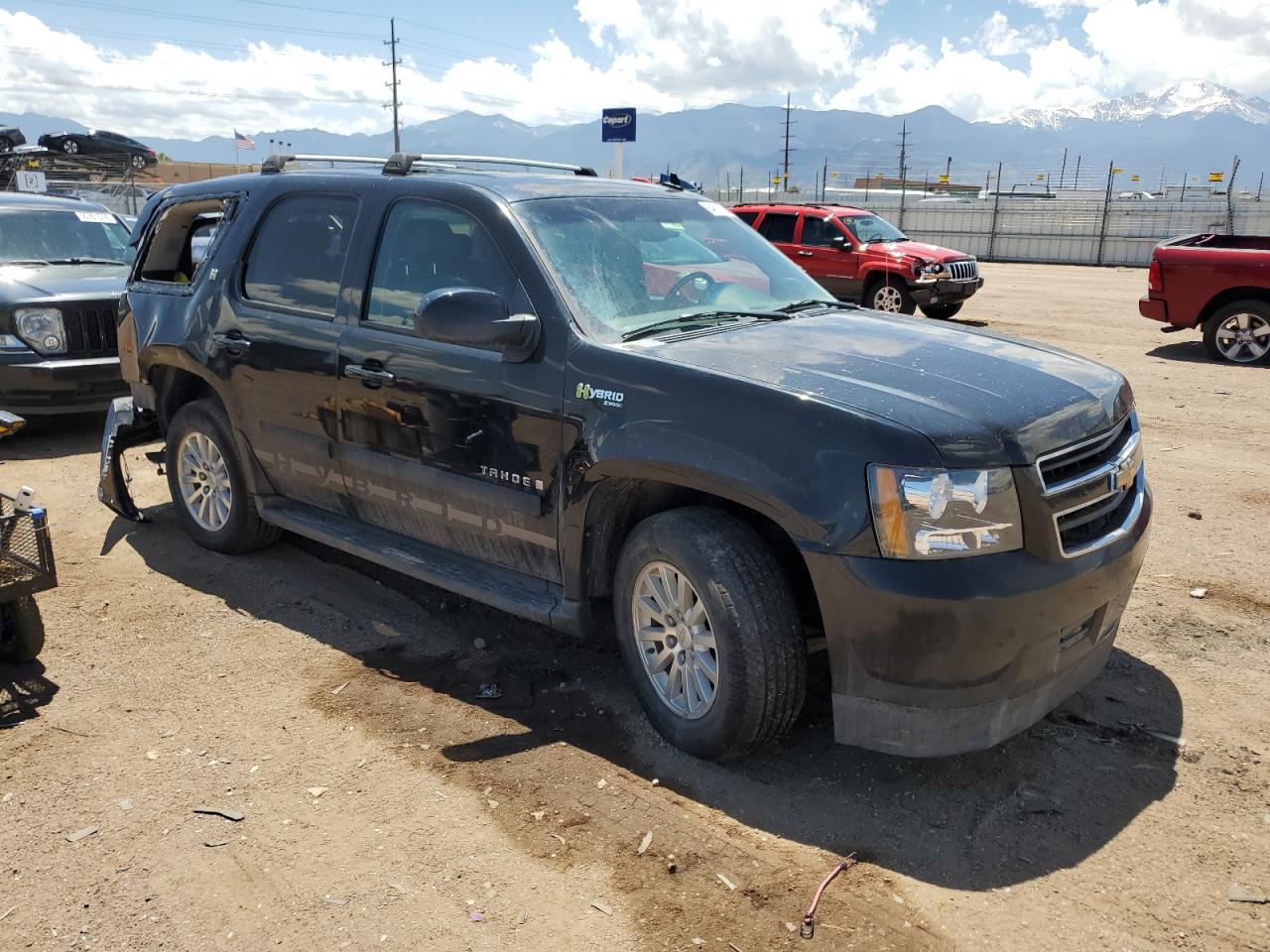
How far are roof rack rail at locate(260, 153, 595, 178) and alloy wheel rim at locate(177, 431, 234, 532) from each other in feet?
4.89

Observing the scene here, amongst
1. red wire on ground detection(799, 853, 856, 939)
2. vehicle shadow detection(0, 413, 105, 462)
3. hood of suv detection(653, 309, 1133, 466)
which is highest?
hood of suv detection(653, 309, 1133, 466)

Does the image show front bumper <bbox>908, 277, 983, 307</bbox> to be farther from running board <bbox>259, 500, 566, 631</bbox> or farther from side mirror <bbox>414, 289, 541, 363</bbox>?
side mirror <bbox>414, 289, 541, 363</bbox>

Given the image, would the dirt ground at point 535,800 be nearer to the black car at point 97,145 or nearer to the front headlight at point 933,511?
the front headlight at point 933,511

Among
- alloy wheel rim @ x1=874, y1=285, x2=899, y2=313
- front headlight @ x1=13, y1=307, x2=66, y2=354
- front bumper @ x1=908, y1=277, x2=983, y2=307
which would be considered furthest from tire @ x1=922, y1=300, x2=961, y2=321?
front headlight @ x1=13, y1=307, x2=66, y2=354

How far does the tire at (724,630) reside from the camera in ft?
10.6

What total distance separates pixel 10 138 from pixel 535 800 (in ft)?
73.8

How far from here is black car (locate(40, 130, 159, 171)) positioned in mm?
23172

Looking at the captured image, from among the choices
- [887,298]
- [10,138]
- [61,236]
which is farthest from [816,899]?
[10,138]

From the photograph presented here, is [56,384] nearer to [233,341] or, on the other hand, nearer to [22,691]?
[233,341]

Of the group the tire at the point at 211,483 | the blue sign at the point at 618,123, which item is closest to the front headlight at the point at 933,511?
the tire at the point at 211,483

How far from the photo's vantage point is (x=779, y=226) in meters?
17.2

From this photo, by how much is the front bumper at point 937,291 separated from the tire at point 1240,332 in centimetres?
415

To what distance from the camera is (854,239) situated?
53.7 ft

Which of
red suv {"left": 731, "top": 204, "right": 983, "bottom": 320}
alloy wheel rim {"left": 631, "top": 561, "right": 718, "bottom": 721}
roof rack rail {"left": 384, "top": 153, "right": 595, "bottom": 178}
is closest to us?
alloy wheel rim {"left": 631, "top": 561, "right": 718, "bottom": 721}
